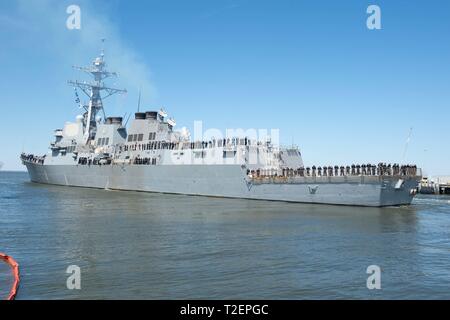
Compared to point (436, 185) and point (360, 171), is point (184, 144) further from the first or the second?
point (436, 185)

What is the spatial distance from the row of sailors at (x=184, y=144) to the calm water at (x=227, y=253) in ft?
39.6

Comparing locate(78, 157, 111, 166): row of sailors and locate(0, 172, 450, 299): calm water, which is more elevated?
locate(78, 157, 111, 166): row of sailors

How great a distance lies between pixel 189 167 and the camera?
4003cm

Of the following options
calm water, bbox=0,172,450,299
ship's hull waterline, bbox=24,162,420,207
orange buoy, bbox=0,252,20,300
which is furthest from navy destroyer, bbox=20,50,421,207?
orange buoy, bbox=0,252,20,300

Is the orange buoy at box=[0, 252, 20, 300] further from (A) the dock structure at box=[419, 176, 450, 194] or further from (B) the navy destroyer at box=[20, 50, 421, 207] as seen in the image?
(A) the dock structure at box=[419, 176, 450, 194]

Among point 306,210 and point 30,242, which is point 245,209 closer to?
point 306,210

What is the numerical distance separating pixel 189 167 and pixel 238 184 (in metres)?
5.43

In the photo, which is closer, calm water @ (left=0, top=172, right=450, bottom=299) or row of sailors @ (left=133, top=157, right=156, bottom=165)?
calm water @ (left=0, top=172, right=450, bottom=299)

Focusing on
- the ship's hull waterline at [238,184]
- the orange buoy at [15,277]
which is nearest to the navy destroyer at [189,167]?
the ship's hull waterline at [238,184]

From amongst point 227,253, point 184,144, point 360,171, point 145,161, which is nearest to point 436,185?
point 360,171

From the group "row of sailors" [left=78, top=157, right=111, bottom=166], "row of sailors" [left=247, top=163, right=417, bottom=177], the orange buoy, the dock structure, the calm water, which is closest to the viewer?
the orange buoy

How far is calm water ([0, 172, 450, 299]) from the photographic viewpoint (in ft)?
36.6

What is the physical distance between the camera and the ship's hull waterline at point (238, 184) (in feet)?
101

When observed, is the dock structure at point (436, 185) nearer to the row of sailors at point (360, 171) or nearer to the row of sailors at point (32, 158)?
the row of sailors at point (360, 171)
